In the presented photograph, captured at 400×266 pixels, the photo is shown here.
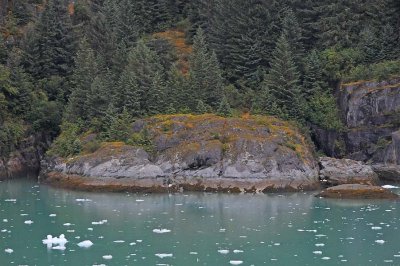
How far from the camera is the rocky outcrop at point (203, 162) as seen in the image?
56.6 meters

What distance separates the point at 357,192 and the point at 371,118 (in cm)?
1604

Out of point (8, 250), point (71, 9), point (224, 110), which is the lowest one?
point (8, 250)

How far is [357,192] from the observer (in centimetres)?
5284

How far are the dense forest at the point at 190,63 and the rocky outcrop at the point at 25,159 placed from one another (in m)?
0.80

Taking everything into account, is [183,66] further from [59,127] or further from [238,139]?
[238,139]

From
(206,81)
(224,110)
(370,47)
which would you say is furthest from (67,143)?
(370,47)

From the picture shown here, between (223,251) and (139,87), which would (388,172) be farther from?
(223,251)

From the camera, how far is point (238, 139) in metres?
59.2

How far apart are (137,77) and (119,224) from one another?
85.7 ft

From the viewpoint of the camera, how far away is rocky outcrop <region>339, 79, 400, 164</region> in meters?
65.8

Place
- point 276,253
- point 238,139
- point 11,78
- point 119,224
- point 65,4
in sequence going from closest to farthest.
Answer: point 276,253 < point 119,224 < point 238,139 < point 11,78 < point 65,4

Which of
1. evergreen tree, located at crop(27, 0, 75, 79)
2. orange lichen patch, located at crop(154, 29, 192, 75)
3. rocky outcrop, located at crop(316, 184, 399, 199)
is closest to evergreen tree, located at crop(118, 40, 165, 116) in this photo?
orange lichen patch, located at crop(154, 29, 192, 75)

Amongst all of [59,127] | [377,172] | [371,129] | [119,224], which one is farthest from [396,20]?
[119,224]

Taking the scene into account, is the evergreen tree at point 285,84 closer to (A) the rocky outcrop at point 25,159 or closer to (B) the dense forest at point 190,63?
(B) the dense forest at point 190,63
